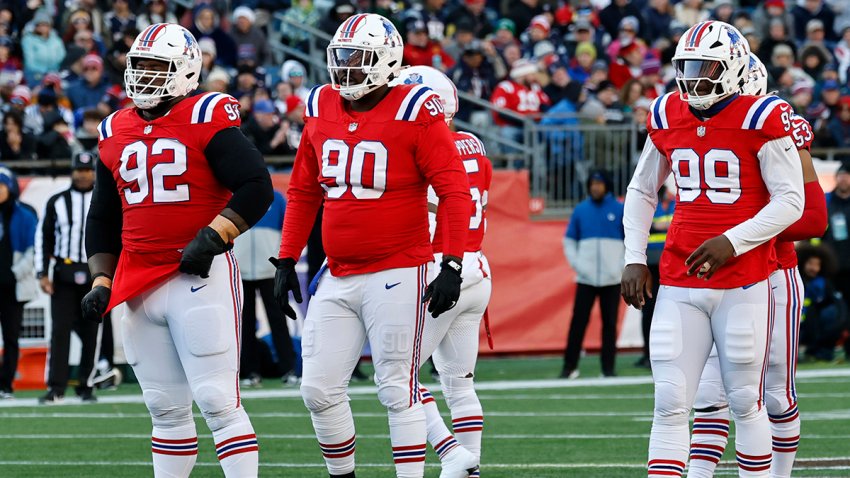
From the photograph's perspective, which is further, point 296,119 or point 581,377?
point 296,119

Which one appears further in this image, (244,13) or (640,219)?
(244,13)

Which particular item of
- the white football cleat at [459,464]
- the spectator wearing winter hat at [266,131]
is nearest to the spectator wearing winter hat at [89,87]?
the spectator wearing winter hat at [266,131]

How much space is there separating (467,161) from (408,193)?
44.3 inches

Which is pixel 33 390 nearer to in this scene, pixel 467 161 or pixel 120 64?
A: pixel 120 64

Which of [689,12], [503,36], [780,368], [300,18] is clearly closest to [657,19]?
[689,12]

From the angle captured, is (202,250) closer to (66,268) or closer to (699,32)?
(699,32)

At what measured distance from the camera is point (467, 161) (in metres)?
7.14

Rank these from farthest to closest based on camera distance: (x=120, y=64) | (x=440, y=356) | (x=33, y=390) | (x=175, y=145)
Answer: (x=120, y=64) → (x=33, y=390) → (x=440, y=356) → (x=175, y=145)

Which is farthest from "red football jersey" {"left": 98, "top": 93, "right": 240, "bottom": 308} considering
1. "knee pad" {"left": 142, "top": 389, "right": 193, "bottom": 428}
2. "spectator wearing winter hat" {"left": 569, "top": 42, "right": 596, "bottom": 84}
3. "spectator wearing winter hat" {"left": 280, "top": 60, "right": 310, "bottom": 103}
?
"spectator wearing winter hat" {"left": 569, "top": 42, "right": 596, "bottom": 84}

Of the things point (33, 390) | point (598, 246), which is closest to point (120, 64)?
point (33, 390)

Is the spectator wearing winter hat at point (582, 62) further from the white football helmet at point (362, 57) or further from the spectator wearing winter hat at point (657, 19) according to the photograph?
the white football helmet at point (362, 57)

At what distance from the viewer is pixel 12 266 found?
38.8ft

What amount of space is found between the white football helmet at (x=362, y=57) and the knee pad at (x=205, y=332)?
1022 millimetres

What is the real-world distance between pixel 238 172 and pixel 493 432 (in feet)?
13.2
